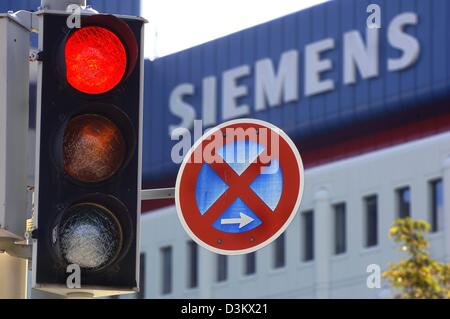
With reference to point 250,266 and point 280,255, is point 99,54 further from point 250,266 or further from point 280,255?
point 250,266

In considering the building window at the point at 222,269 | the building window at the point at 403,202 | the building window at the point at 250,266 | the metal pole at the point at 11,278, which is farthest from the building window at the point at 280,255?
the metal pole at the point at 11,278

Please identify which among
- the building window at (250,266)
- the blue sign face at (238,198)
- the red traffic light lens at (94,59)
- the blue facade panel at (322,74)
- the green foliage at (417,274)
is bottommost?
Answer: the blue sign face at (238,198)

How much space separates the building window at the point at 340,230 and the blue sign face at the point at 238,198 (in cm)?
4606

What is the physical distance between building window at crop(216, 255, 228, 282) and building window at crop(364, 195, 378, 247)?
18.9ft

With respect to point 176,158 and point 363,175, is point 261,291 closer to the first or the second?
point 363,175

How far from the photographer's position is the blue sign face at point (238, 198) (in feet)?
20.9

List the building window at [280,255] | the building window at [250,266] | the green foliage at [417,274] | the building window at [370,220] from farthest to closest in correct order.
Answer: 1. the building window at [250,266]
2. the building window at [280,255]
3. the building window at [370,220]
4. the green foliage at [417,274]

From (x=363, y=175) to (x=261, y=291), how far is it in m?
4.96

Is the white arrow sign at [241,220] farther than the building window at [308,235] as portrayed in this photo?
No

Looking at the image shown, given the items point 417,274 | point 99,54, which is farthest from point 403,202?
point 99,54

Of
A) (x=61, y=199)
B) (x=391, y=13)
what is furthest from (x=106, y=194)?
(x=391, y=13)

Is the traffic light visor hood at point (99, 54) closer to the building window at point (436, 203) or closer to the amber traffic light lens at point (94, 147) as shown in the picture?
the amber traffic light lens at point (94, 147)

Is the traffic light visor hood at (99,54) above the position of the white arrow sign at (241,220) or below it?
above

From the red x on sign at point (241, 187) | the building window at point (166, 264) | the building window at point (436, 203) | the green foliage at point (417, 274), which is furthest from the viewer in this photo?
the building window at point (166, 264)
